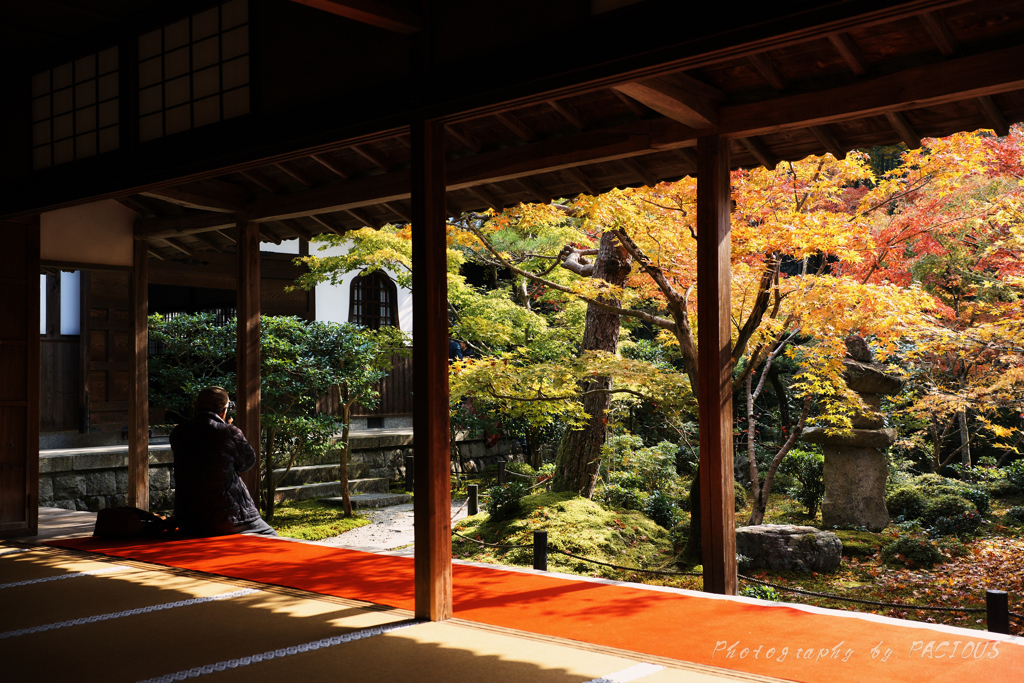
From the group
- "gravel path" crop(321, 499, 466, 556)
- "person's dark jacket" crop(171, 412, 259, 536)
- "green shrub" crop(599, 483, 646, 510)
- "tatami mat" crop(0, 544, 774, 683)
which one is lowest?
"gravel path" crop(321, 499, 466, 556)

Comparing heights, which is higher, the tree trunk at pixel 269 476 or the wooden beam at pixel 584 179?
the wooden beam at pixel 584 179

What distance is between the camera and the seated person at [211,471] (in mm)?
6672

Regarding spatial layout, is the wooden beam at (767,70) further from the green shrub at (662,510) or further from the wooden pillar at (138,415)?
the wooden pillar at (138,415)

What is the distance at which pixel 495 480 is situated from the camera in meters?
14.1

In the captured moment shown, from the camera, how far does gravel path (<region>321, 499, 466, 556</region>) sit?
997 cm

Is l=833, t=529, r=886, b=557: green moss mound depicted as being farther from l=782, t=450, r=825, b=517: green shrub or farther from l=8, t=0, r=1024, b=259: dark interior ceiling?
l=8, t=0, r=1024, b=259: dark interior ceiling

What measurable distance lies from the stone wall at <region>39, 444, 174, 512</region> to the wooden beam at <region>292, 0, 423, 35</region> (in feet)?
25.6

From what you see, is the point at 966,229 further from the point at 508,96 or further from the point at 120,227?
the point at 120,227

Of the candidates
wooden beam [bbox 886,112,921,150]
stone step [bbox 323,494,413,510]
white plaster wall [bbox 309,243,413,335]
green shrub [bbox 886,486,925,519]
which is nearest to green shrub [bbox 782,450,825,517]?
green shrub [bbox 886,486,925,519]

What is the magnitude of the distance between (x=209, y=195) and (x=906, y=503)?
9.57 meters

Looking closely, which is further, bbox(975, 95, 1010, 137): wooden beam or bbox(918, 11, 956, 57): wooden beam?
bbox(975, 95, 1010, 137): wooden beam

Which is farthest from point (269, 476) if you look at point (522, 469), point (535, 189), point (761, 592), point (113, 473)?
point (761, 592)

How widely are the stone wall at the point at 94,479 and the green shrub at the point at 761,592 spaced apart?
24.2 ft

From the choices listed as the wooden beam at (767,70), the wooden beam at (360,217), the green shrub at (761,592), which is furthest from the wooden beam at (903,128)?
the wooden beam at (360,217)
